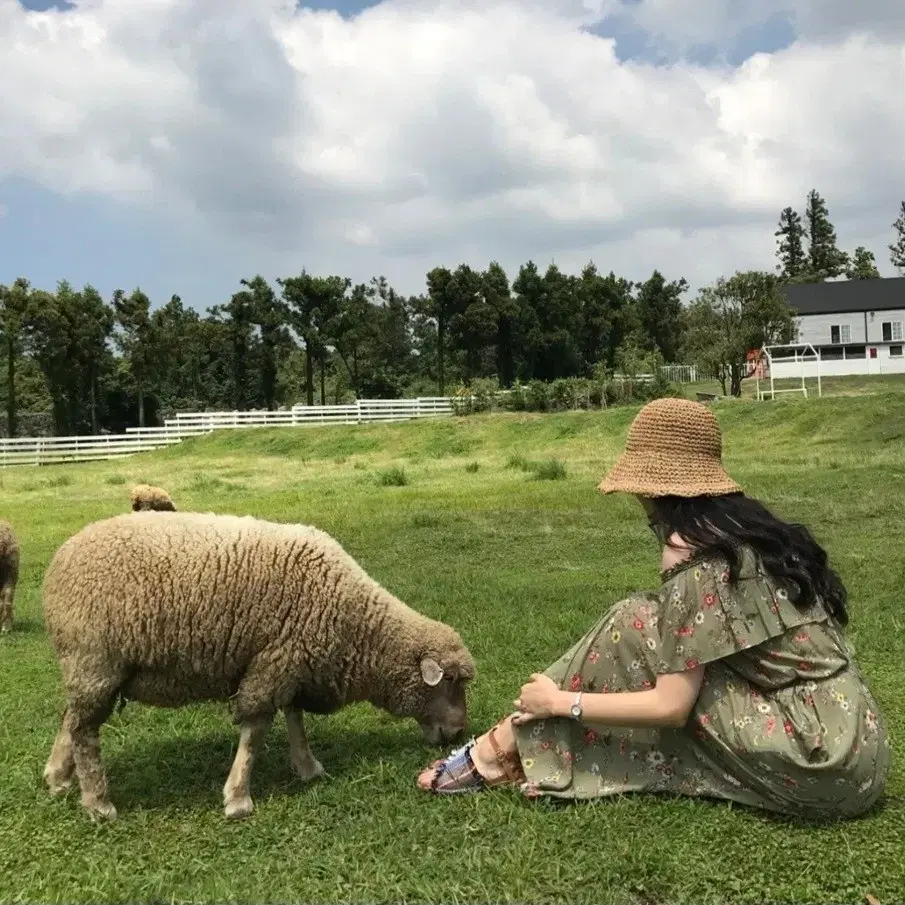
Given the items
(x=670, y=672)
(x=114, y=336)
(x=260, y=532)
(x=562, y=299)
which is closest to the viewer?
(x=670, y=672)

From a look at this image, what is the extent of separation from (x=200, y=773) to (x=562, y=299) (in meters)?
54.7

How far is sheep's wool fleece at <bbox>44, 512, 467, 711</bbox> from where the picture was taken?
4281 mm

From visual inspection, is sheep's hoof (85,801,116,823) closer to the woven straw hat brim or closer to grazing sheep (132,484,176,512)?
the woven straw hat brim

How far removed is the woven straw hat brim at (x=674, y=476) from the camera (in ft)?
11.9

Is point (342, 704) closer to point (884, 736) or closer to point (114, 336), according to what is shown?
point (884, 736)

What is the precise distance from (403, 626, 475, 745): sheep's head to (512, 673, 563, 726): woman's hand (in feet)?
3.35

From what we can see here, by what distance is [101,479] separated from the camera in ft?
88.6

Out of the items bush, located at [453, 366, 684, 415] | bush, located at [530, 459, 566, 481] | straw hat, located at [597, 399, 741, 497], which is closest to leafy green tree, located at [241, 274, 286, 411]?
bush, located at [453, 366, 684, 415]

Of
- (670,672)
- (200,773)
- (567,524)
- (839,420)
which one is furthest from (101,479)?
(670,672)

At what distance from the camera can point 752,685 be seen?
358 centimetres

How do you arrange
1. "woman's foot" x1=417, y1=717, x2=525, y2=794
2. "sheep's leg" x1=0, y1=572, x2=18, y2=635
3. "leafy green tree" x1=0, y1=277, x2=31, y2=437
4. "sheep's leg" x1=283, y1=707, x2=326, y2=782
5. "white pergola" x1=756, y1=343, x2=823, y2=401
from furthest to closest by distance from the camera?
"leafy green tree" x1=0, y1=277, x2=31, y2=437 < "white pergola" x1=756, y1=343, x2=823, y2=401 < "sheep's leg" x1=0, y1=572, x2=18, y2=635 < "sheep's leg" x1=283, y1=707, x2=326, y2=782 < "woman's foot" x1=417, y1=717, x2=525, y2=794

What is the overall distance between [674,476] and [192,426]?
41495mm

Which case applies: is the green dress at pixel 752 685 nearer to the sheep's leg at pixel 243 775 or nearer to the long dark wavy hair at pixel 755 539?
the long dark wavy hair at pixel 755 539

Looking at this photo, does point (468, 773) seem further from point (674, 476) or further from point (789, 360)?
point (789, 360)
